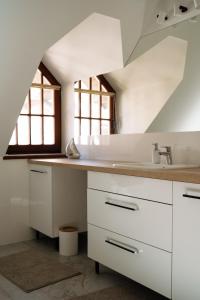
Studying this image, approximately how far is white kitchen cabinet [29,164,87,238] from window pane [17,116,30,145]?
1.15 feet

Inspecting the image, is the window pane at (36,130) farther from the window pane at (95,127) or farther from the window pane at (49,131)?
the window pane at (95,127)

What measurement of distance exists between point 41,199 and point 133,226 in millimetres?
1248

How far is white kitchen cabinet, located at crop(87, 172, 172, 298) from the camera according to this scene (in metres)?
1.68

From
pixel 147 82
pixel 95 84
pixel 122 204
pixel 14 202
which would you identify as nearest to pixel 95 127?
pixel 95 84

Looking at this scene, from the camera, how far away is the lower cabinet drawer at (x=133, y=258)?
5.55 feet

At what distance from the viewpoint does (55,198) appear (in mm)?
2783

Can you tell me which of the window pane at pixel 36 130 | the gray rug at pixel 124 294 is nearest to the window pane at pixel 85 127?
the window pane at pixel 36 130

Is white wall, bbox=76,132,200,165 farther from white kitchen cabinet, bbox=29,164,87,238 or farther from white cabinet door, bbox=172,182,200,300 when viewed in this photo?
white cabinet door, bbox=172,182,200,300

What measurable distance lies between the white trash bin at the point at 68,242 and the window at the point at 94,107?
0.96m

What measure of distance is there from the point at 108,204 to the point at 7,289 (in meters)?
0.85

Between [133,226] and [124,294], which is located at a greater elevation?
[133,226]

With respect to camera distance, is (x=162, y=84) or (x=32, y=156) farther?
(x=32, y=156)

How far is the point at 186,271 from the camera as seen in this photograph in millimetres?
1563

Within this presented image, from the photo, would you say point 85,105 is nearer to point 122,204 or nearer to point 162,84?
point 162,84
